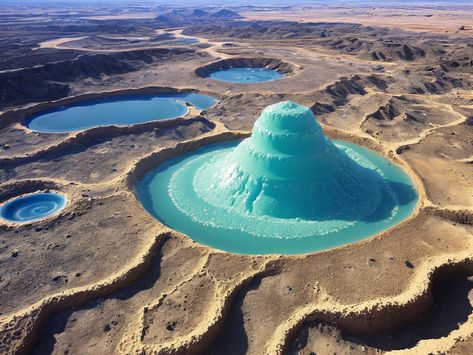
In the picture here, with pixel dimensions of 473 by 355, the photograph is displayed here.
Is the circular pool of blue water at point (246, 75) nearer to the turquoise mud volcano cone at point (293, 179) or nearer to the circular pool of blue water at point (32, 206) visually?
the turquoise mud volcano cone at point (293, 179)

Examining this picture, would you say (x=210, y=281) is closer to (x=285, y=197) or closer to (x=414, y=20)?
(x=285, y=197)

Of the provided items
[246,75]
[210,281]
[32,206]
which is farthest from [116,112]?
[210,281]

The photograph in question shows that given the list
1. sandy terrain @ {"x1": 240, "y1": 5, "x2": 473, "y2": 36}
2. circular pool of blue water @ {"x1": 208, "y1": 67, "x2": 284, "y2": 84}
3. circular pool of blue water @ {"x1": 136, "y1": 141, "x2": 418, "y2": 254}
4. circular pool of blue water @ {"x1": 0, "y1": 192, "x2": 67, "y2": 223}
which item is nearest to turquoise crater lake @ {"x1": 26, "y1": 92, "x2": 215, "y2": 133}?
circular pool of blue water @ {"x1": 208, "y1": 67, "x2": 284, "y2": 84}

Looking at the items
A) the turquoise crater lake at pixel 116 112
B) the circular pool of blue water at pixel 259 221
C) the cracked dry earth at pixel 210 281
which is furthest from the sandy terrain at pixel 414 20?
the cracked dry earth at pixel 210 281

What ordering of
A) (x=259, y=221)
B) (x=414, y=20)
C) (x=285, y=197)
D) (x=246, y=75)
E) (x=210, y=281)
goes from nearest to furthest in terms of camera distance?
(x=210, y=281)
(x=259, y=221)
(x=285, y=197)
(x=246, y=75)
(x=414, y=20)

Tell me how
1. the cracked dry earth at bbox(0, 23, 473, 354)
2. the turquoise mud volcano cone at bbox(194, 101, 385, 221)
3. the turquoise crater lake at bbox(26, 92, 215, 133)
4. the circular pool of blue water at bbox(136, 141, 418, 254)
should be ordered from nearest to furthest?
the cracked dry earth at bbox(0, 23, 473, 354) → the circular pool of blue water at bbox(136, 141, 418, 254) → the turquoise mud volcano cone at bbox(194, 101, 385, 221) → the turquoise crater lake at bbox(26, 92, 215, 133)

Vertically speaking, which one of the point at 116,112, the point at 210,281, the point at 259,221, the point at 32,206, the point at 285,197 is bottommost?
the point at 116,112

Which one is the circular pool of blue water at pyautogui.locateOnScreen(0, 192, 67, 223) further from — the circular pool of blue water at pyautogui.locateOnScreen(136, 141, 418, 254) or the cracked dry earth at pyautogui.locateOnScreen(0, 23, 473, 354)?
the circular pool of blue water at pyautogui.locateOnScreen(136, 141, 418, 254)
